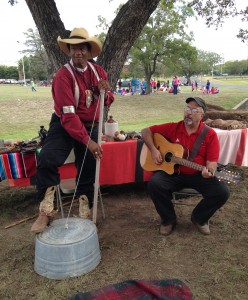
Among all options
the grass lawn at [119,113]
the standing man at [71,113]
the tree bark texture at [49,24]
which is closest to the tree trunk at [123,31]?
the tree bark texture at [49,24]

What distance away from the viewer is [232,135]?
4.98 metres

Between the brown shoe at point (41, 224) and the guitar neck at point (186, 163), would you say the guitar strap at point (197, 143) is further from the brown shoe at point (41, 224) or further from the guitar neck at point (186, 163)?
the brown shoe at point (41, 224)

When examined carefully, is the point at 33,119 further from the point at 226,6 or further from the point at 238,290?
the point at 238,290

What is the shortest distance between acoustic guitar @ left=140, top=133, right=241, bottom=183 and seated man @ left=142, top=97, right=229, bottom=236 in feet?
0.16

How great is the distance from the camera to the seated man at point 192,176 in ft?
10.8

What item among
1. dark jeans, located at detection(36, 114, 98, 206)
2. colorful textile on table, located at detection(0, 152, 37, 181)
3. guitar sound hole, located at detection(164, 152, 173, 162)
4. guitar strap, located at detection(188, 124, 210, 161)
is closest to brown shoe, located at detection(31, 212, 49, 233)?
dark jeans, located at detection(36, 114, 98, 206)

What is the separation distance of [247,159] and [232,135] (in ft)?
1.75

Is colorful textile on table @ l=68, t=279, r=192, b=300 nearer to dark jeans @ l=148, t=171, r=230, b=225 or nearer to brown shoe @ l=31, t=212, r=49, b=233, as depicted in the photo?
brown shoe @ l=31, t=212, r=49, b=233

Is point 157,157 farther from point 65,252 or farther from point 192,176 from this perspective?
point 65,252

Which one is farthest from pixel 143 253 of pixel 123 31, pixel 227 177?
pixel 123 31

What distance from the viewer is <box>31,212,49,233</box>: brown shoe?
289 centimetres

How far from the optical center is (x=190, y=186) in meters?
3.49

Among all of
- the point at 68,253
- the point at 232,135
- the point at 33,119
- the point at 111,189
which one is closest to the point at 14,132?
the point at 33,119

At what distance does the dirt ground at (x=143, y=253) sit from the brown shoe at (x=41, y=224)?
0.41 metres
